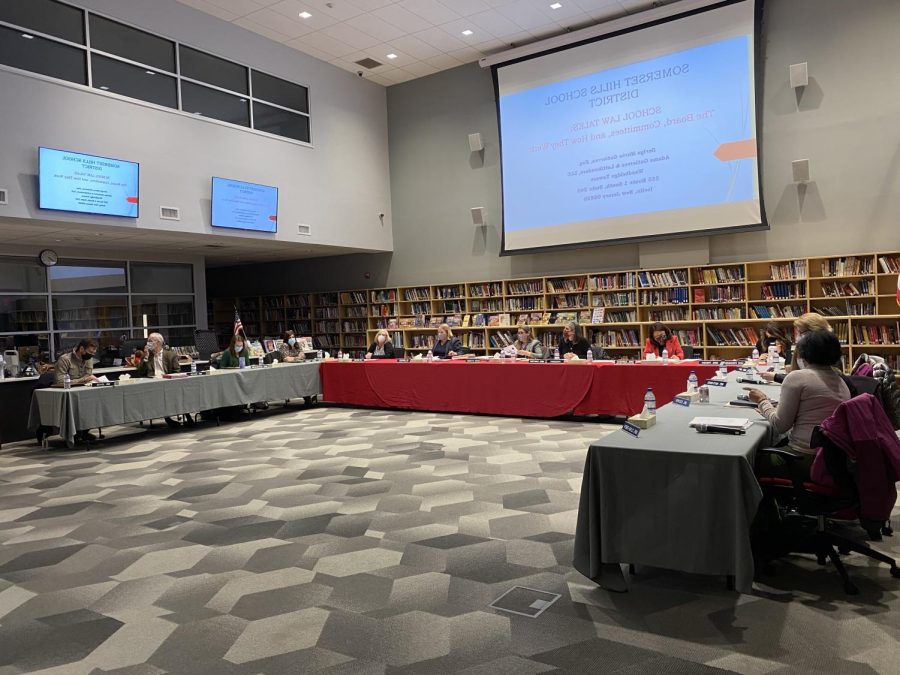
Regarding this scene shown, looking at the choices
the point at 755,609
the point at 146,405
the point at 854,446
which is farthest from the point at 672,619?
the point at 146,405

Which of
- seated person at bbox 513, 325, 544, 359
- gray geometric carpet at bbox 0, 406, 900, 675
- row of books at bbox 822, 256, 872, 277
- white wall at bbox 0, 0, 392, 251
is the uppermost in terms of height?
white wall at bbox 0, 0, 392, 251

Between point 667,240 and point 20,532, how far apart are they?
8420 mm

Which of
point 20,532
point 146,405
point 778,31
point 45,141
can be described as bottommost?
point 20,532

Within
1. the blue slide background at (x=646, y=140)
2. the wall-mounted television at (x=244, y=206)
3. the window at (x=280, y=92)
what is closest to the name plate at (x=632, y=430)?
the blue slide background at (x=646, y=140)

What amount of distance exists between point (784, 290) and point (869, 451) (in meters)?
6.54

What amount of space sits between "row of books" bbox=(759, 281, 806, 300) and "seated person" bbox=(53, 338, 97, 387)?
8.51m

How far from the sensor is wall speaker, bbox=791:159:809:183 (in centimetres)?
835

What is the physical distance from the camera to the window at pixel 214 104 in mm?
9031

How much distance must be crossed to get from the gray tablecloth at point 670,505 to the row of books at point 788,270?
20.8ft

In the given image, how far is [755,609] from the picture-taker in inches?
108

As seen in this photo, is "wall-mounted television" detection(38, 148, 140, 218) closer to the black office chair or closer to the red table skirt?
the red table skirt

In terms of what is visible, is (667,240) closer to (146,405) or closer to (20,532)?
(146,405)

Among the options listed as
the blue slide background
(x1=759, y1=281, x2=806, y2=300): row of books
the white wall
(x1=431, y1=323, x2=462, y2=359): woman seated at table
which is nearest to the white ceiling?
the white wall

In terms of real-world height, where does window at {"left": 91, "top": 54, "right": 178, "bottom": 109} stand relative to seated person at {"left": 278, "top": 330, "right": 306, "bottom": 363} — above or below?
above
